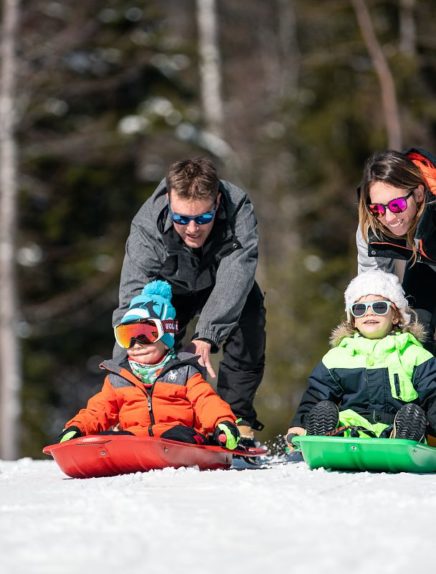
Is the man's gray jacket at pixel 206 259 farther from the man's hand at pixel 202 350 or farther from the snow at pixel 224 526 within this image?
the snow at pixel 224 526

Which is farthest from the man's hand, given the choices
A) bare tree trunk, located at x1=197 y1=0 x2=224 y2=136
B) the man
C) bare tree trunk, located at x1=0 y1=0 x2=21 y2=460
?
bare tree trunk, located at x1=197 y1=0 x2=224 y2=136

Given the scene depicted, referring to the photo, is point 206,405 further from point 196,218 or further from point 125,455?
point 196,218

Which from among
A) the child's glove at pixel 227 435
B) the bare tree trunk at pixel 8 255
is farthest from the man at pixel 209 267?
the bare tree trunk at pixel 8 255

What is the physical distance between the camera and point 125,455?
15.3 feet

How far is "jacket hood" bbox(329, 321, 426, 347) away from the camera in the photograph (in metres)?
5.03

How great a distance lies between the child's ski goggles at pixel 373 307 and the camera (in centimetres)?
502

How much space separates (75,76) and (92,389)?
16.8 ft

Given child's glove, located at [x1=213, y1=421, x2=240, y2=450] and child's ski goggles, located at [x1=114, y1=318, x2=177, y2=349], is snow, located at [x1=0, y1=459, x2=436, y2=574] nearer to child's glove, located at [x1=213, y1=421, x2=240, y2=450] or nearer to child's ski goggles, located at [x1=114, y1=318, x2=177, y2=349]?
child's glove, located at [x1=213, y1=421, x2=240, y2=450]

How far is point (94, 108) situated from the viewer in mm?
17594

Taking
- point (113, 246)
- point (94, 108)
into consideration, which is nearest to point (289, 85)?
point (94, 108)

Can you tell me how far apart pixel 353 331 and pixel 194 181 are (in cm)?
101

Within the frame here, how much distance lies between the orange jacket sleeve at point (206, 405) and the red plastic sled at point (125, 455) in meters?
0.13

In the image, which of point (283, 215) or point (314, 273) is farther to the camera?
point (283, 215)

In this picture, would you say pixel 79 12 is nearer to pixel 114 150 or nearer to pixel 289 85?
pixel 114 150
